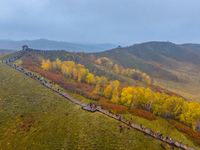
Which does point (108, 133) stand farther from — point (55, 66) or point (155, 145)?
point (55, 66)

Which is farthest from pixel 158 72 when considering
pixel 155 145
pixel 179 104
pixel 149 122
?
pixel 155 145

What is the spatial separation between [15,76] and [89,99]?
41.3 metres

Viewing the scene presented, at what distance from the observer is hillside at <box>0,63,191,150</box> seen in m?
22.8

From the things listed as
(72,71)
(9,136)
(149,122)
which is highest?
(72,71)

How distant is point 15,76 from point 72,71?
1577 inches

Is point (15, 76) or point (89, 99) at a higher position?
point (15, 76)

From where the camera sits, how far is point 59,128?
2630cm

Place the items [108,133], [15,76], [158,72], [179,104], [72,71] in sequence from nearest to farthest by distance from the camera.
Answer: [108,133]
[179,104]
[15,76]
[72,71]
[158,72]

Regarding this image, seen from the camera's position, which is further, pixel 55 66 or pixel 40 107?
pixel 55 66

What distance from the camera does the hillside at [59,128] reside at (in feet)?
74.9

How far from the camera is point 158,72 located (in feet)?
540

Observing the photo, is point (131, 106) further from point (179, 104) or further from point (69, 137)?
point (69, 137)

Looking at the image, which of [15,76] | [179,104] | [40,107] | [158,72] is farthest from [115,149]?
[158,72]

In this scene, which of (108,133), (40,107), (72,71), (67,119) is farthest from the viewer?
(72,71)
